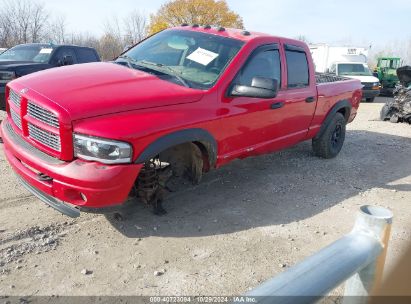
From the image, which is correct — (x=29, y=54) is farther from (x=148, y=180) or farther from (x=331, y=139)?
(x=331, y=139)

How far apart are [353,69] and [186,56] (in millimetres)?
15238

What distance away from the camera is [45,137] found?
3154mm

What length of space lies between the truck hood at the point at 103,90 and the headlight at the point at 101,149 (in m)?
0.20

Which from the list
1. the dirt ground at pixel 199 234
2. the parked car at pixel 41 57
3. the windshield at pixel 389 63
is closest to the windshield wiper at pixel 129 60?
the dirt ground at pixel 199 234

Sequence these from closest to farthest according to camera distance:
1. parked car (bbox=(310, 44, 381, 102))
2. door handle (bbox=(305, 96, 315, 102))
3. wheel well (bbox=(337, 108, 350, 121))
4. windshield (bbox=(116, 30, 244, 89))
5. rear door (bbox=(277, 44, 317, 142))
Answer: windshield (bbox=(116, 30, 244, 89)), rear door (bbox=(277, 44, 317, 142)), door handle (bbox=(305, 96, 315, 102)), wheel well (bbox=(337, 108, 350, 121)), parked car (bbox=(310, 44, 381, 102))

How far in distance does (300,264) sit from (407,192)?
4583 mm

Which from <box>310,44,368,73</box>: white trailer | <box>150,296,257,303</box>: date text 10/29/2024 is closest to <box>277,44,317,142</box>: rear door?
<box>150,296,257,303</box>: date text 10/29/2024

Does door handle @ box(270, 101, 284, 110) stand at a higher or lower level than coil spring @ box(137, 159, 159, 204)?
higher

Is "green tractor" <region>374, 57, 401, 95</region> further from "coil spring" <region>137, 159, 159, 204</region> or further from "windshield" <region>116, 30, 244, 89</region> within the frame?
"coil spring" <region>137, 159, 159, 204</region>

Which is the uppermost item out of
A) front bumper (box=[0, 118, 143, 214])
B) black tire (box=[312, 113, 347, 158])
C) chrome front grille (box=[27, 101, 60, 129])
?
chrome front grille (box=[27, 101, 60, 129])

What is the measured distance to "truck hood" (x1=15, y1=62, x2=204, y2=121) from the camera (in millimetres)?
3012

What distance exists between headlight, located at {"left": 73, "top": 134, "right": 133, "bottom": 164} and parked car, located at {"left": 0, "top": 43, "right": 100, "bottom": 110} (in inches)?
207

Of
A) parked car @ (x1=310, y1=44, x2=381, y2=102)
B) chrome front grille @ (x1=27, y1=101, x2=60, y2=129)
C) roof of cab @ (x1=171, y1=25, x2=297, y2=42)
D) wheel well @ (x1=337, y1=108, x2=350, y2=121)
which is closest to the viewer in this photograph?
chrome front grille @ (x1=27, y1=101, x2=60, y2=129)

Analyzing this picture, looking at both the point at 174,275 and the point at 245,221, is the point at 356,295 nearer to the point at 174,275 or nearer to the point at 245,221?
the point at 174,275
